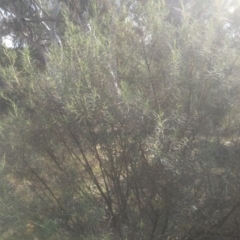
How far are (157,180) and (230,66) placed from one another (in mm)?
1309

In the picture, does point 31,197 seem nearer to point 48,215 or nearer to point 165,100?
point 48,215

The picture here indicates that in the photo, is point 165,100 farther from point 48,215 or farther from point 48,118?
point 48,215

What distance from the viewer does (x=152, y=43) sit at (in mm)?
4180

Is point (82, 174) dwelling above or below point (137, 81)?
below

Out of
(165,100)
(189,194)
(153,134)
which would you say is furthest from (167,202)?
(165,100)

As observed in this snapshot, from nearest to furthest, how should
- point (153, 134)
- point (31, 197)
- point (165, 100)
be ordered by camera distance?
point (153, 134)
point (165, 100)
point (31, 197)

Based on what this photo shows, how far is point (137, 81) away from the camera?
407cm

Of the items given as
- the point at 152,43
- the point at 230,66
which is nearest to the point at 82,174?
the point at 152,43

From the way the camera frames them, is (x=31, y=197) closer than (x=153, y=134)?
No

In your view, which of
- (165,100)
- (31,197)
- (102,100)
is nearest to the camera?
(102,100)

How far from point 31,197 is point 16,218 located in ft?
1.32

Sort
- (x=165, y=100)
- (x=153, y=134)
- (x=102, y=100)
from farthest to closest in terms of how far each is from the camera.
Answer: (x=165, y=100)
(x=102, y=100)
(x=153, y=134)

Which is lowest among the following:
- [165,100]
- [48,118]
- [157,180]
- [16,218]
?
[16,218]

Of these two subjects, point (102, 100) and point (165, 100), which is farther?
point (165, 100)
